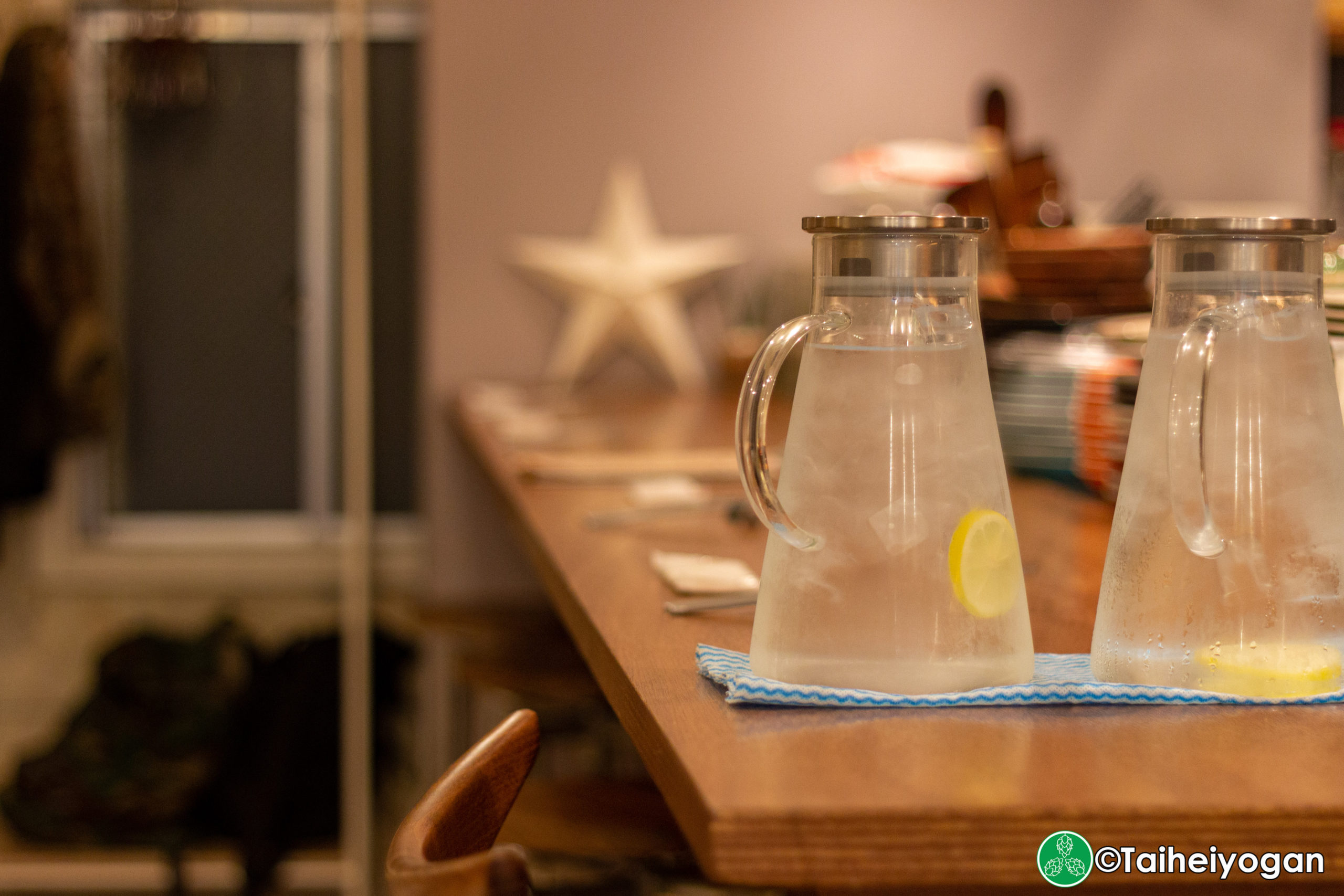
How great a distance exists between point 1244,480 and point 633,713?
0.90ft

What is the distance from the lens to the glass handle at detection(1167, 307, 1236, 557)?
0.54 metres

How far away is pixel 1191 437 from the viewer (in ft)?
1.78

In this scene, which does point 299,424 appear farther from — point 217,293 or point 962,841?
point 962,841

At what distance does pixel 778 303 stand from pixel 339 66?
1.38 metres

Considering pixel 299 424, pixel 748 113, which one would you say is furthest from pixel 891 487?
pixel 299 424

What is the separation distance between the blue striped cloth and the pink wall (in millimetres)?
2105

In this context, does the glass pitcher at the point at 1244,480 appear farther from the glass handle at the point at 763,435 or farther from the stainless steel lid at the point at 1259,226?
the glass handle at the point at 763,435

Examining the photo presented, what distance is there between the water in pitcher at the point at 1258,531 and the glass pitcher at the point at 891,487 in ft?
0.20

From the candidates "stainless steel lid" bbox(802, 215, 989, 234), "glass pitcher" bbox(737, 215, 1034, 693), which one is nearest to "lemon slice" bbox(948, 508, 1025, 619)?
"glass pitcher" bbox(737, 215, 1034, 693)

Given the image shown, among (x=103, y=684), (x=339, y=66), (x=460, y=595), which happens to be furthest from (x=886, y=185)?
(x=103, y=684)

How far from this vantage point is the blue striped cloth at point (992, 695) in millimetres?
540

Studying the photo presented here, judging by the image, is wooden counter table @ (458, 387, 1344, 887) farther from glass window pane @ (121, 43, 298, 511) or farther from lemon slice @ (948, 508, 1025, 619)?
glass window pane @ (121, 43, 298, 511)

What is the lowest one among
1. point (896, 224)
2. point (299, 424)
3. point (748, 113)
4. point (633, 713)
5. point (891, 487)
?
point (299, 424)

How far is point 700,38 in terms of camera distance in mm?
2682
